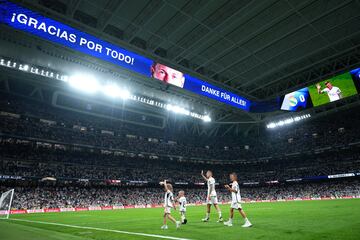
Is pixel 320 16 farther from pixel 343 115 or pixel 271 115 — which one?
pixel 343 115

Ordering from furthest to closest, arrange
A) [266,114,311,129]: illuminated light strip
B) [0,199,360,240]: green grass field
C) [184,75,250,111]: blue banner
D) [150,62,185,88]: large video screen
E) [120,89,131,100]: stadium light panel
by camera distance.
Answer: [266,114,311,129]: illuminated light strip
[120,89,131,100]: stadium light panel
[184,75,250,111]: blue banner
[150,62,185,88]: large video screen
[0,199,360,240]: green grass field

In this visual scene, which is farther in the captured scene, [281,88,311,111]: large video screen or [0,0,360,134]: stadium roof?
[281,88,311,111]: large video screen

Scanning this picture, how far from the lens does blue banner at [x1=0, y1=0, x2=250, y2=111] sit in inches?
738

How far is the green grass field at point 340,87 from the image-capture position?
102 feet

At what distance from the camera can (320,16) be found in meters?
24.3

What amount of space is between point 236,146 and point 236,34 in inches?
1768

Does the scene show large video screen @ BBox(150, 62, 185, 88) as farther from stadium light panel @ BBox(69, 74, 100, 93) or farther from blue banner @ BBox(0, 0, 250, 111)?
stadium light panel @ BBox(69, 74, 100, 93)

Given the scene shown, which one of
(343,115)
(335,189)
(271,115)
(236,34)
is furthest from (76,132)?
(343,115)

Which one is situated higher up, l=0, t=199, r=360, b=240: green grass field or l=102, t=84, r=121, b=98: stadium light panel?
l=102, t=84, r=121, b=98: stadium light panel

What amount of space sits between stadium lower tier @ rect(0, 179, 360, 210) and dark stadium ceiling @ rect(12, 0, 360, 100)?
24170 mm

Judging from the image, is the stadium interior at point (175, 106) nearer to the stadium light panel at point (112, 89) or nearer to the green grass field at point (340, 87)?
the stadium light panel at point (112, 89)

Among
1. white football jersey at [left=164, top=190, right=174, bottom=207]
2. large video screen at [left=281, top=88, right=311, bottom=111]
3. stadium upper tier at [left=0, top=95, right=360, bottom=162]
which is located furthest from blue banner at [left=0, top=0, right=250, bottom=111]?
stadium upper tier at [left=0, top=95, right=360, bottom=162]

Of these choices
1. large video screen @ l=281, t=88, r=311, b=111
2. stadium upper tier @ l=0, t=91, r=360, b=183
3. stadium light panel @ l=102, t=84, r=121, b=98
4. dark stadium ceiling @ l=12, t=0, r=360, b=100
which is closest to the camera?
dark stadium ceiling @ l=12, t=0, r=360, b=100

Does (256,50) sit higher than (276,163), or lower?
higher
